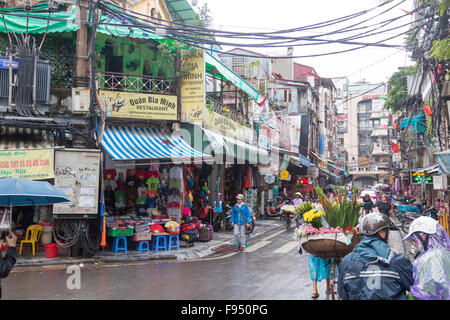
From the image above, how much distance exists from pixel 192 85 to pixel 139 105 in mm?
2043

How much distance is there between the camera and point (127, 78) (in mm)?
14812

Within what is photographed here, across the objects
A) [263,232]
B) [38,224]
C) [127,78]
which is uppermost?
[127,78]

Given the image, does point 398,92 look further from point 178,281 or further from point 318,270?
point 178,281

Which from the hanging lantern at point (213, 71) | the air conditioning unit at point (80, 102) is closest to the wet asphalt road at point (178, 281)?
the air conditioning unit at point (80, 102)

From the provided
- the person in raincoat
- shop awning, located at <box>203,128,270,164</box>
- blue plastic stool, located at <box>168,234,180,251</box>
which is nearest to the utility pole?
shop awning, located at <box>203,128,270,164</box>

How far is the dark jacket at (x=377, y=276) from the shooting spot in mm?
3688

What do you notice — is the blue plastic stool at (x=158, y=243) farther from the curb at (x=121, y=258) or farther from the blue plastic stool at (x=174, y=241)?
the curb at (x=121, y=258)

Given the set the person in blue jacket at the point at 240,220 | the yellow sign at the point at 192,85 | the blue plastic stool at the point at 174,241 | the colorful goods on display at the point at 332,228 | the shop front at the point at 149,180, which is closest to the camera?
the colorful goods on display at the point at 332,228

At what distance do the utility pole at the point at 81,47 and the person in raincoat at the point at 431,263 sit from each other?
35.5ft

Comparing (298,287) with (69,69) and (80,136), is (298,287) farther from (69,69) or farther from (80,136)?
(69,69)

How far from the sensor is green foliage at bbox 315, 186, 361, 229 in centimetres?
697

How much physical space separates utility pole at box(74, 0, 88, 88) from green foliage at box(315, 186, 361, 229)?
8566 mm
